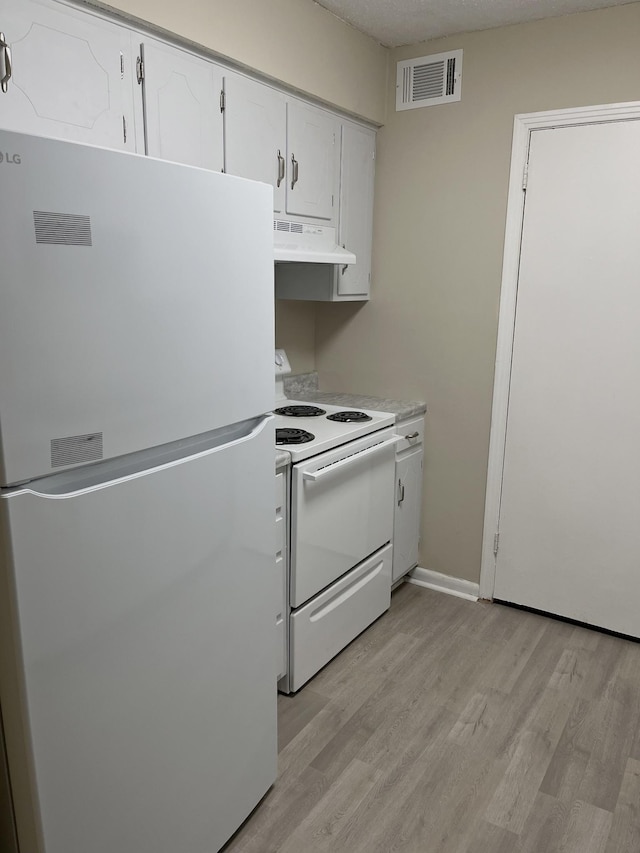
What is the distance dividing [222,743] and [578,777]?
120 centimetres

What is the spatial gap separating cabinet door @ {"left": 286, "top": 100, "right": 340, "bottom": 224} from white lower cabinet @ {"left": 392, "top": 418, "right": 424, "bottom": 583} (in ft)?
3.41

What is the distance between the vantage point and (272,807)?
198cm

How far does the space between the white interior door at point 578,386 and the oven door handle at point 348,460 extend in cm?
59

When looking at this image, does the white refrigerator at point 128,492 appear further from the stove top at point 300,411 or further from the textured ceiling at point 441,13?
the textured ceiling at point 441,13

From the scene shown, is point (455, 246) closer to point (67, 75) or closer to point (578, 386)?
point (578, 386)

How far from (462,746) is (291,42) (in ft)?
8.48

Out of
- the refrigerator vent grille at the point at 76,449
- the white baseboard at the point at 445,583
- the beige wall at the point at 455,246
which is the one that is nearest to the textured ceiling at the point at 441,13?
the beige wall at the point at 455,246

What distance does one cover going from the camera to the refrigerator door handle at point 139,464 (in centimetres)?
121

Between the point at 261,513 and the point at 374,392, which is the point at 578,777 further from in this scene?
the point at 374,392

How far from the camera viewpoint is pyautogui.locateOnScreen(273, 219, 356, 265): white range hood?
2502 mm

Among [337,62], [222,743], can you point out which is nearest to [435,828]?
[222,743]

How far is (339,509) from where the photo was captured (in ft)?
8.48

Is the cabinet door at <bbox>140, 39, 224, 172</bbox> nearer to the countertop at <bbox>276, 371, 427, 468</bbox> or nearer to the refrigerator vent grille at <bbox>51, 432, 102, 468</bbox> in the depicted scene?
the refrigerator vent grille at <bbox>51, 432, 102, 468</bbox>

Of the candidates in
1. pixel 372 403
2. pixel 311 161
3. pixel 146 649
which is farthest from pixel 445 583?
pixel 146 649
